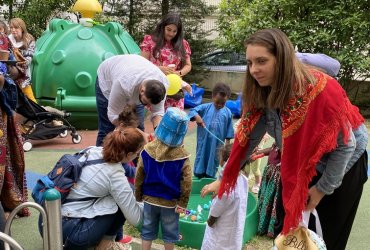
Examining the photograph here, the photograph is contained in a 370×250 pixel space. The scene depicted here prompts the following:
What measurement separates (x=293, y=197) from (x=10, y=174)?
2.48 meters

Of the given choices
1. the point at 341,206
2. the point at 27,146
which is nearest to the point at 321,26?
the point at 27,146

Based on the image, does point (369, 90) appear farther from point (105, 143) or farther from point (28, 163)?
point (105, 143)

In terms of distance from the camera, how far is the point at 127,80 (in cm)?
366

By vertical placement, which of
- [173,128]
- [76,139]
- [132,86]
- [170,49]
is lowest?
[76,139]

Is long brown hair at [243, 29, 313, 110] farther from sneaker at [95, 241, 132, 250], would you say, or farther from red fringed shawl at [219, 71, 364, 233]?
sneaker at [95, 241, 132, 250]

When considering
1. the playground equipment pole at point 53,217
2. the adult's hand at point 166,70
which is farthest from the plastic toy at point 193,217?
the playground equipment pole at point 53,217

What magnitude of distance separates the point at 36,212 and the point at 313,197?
273 cm

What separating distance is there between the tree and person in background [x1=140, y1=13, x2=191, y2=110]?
5026 mm

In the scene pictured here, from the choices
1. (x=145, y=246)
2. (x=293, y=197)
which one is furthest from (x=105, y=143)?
(x=293, y=197)

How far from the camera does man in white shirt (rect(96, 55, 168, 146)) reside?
11.5ft

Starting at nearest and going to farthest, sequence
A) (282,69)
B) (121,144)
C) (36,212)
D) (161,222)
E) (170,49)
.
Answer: (282,69)
(121,144)
(161,222)
(36,212)
(170,49)

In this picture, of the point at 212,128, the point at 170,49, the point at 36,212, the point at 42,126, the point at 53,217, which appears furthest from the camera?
the point at 42,126

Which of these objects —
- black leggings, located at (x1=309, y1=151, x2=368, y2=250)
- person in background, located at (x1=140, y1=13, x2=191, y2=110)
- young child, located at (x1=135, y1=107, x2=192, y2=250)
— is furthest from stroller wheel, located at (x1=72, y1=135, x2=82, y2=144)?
black leggings, located at (x1=309, y1=151, x2=368, y2=250)

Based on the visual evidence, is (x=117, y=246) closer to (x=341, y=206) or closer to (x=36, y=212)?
(x=36, y=212)
